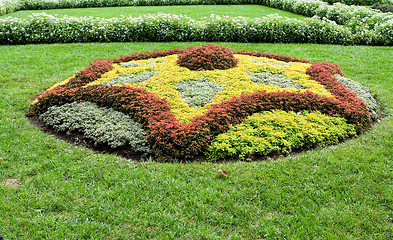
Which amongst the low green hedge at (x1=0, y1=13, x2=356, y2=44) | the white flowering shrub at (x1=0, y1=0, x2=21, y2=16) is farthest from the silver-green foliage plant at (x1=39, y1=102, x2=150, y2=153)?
the white flowering shrub at (x1=0, y1=0, x2=21, y2=16)

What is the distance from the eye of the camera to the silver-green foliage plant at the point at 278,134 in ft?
14.4

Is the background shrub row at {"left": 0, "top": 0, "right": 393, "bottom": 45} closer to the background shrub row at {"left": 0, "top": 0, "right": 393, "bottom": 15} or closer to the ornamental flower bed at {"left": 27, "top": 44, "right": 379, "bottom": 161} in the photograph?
the ornamental flower bed at {"left": 27, "top": 44, "right": 379, "bottom": 161}

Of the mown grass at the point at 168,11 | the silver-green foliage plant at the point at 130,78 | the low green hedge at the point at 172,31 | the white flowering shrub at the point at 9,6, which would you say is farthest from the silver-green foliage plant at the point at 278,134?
the white flowering shrub at the point at 9,6

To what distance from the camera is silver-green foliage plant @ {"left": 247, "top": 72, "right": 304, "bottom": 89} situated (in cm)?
621

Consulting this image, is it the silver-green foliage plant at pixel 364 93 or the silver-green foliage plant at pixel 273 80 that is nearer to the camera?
the silver-green foliage plant at pixel 364 93

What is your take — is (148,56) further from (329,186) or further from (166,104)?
(329,186)

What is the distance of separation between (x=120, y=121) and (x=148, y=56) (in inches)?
143

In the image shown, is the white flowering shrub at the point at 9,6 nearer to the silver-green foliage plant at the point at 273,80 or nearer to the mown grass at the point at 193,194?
the mown grass at the point at 193,194

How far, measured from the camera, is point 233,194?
3539mm

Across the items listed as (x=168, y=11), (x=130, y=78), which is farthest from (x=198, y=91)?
(x=168, y=11)

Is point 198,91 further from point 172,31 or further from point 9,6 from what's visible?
point 9,6

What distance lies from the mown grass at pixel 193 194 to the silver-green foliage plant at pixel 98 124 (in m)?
0.31

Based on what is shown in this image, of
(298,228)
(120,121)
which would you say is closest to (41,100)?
(120,121)

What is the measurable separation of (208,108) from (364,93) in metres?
3.33
